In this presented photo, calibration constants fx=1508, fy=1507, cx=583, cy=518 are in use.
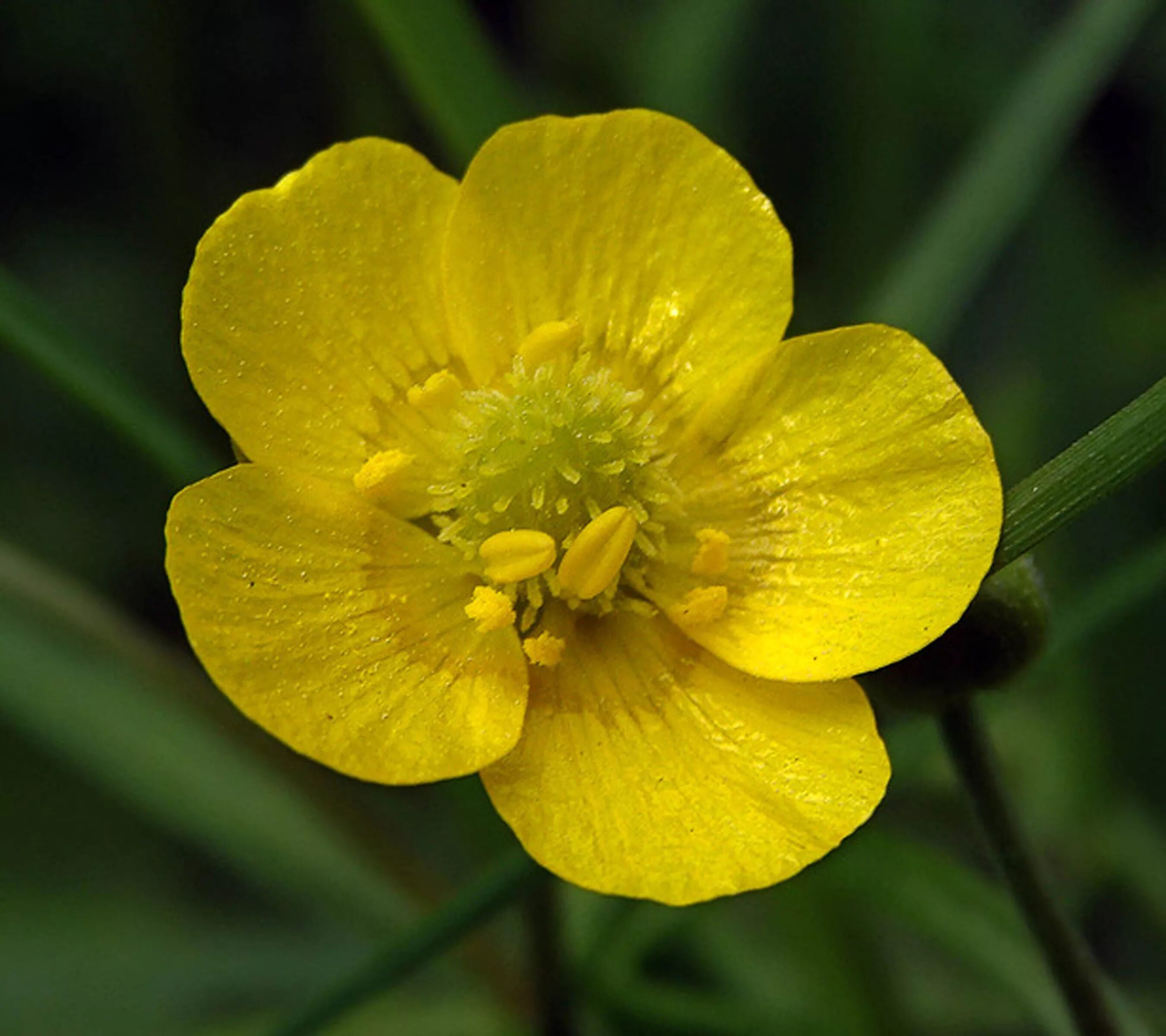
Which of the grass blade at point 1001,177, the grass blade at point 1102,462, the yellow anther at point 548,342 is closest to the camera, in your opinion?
the grass blade at point 1102,462

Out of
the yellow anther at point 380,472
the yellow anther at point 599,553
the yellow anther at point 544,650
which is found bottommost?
the yellow anther at point 544,650

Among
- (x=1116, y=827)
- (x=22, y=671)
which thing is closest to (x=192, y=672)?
(x=22, y=671)

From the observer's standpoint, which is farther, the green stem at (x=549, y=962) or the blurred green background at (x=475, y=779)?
the blurred green background at (x=475, y=779)

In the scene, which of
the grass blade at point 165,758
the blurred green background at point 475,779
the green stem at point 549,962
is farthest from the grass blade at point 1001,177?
the grass blade at point 165,758

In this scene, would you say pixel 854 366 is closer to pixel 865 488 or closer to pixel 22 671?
pixel 865 488

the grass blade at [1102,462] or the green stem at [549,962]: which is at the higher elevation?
the grass blade at [1102,462]

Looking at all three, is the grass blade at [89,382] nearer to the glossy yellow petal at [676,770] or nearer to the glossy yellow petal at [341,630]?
the glossy yellow petal at [341,630]

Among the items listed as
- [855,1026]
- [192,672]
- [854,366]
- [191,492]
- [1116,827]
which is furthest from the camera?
[1116,827]

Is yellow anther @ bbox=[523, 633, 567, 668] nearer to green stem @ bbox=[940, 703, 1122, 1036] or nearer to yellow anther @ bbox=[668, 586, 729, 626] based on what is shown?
yellow anther @ bbox=[668, 586, 729, 626]
